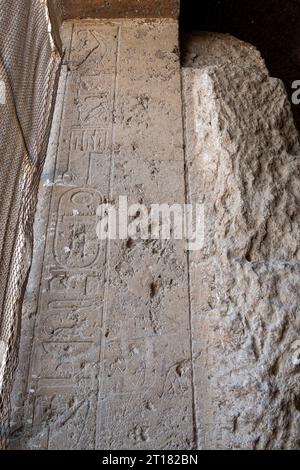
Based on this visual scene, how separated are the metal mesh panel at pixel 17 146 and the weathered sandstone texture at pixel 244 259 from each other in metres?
0.74

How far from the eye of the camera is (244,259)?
7.57 feet

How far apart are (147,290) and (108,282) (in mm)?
172

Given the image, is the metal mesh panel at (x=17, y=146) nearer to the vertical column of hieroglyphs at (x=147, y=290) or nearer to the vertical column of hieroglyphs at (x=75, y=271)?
the vertical column of hieroglyphs at (x=75, y=271)

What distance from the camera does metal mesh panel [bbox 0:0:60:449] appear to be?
7.16ft

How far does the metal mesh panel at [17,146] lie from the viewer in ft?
7.16

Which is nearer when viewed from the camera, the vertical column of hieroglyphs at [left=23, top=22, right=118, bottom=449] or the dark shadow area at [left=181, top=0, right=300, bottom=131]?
the vertical column of hieroglyphs at [left=23, top=22, right=118, bottom=449]

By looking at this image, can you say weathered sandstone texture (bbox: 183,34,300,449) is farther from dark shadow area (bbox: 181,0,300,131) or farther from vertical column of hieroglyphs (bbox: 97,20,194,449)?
dark shadow area (bbox: 181,0,300,131)

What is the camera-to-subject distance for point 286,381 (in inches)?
79.0

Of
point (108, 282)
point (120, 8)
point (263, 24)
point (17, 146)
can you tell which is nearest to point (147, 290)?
point (108, 282)

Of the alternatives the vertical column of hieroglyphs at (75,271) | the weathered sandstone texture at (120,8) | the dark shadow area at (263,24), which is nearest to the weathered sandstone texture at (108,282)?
the vertical column of hieroglyphs at (75,271)

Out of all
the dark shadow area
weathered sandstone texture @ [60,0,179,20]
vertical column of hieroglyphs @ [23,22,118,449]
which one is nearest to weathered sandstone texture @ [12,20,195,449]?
vertical column of hieroglyphs @ [23,22,118,449]

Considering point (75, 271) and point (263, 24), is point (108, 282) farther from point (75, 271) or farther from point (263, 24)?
point (263, 24)

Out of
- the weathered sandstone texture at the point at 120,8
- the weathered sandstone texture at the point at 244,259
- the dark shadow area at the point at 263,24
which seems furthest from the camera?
the dark shadow area at the point at 263,24

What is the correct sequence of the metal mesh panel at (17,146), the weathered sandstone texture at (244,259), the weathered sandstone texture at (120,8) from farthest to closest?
the weathered sandstone texture at (120,8) → the metal mesh panel at (17,146) → the weathered sandstone texture at (244,259)
